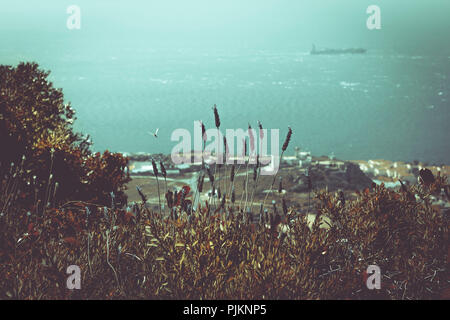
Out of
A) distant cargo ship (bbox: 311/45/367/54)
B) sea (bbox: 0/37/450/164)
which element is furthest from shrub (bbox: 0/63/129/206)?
distant cargo ship (bbox: 311/45/367/54)

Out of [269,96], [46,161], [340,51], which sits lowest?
[269,96]

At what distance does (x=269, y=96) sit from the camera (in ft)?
289

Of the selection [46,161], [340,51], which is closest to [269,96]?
[340,51]

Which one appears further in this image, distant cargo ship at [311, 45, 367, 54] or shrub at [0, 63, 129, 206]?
distant cargo ship at [311, 45, 367, 54]

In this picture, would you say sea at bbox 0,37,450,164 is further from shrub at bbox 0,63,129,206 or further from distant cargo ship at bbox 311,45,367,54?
shrub at bbox 0,63,129,206

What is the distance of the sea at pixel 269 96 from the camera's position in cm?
6738

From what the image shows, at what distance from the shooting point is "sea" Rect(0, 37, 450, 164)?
67.4 meters

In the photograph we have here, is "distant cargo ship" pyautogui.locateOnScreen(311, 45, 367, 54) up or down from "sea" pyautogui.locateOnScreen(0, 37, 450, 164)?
up

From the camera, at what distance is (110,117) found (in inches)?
2958

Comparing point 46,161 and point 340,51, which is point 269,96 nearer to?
point 340,51

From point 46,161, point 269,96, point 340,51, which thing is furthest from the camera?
point 340,51

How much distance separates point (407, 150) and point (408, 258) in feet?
227

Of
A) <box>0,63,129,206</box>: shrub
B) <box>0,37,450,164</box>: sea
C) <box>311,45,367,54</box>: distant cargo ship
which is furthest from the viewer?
<box>311,45,367,54</box>: distant cargo ship
